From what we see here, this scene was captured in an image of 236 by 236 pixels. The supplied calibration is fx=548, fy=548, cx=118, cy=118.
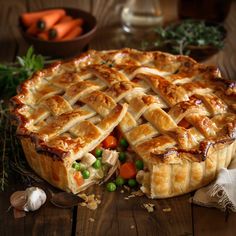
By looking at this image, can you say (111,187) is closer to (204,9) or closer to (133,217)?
(133,217)

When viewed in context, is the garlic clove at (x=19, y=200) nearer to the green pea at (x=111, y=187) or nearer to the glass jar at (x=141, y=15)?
the green pea at (x=111, y=187)

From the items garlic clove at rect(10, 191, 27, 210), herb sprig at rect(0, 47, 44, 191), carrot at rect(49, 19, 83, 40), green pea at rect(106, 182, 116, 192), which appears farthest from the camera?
carrot at rect(49, 19, 83, 40)

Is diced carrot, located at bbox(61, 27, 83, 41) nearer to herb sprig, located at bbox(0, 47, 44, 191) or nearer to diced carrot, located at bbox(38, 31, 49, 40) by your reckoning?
diced carrot, located at bbox(38, 31, 49, 40)

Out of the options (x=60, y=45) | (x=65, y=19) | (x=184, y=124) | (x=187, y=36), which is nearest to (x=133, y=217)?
(x=184, y=124)

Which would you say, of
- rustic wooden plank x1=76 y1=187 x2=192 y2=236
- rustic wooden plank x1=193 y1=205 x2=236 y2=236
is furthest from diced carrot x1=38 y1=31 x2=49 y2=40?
rustic wooden plank x1=193 y1=205 x2=236 y2=236

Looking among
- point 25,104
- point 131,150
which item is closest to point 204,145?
point 131,150
